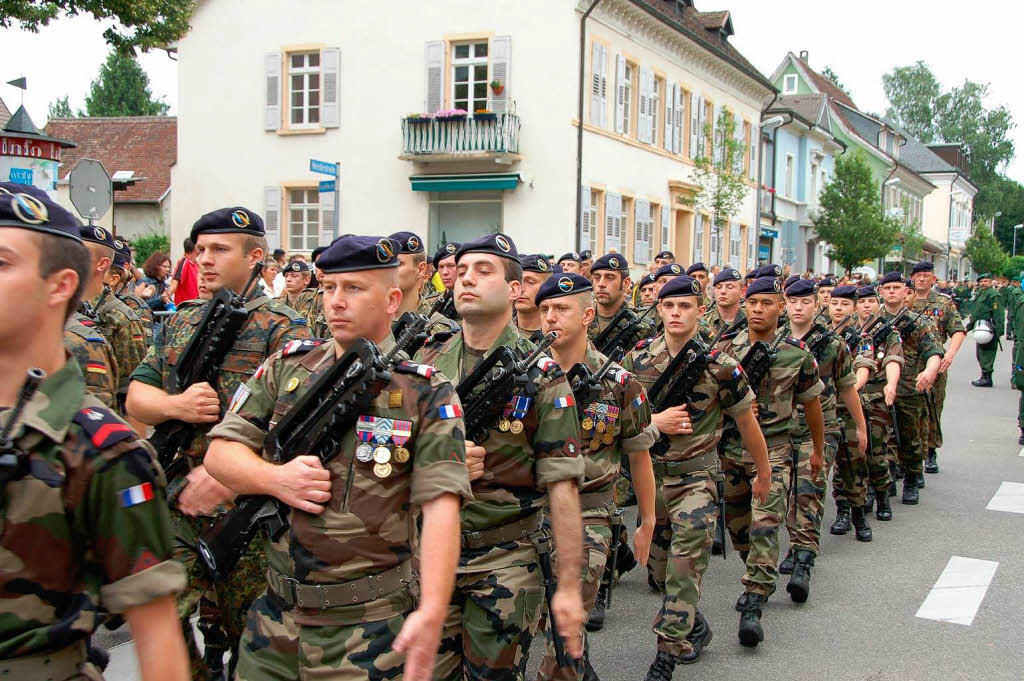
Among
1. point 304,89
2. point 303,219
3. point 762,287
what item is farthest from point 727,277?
point 304,89

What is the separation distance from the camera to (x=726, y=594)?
22.8 feet

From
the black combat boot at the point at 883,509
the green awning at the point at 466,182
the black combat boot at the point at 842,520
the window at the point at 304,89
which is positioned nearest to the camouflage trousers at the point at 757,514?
the black combat boot at the point at 842,520

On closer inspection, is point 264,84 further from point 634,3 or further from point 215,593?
point 215,593

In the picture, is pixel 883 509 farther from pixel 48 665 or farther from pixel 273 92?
pixel 273 92

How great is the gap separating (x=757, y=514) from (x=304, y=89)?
72.4ft

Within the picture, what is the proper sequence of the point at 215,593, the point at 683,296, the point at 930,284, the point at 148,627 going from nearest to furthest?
the point at 148,627 → the point at 215,593 → the point at 683,296 → the point at 930,284

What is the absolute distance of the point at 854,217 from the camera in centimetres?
4362

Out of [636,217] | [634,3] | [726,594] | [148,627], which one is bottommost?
[726,594]

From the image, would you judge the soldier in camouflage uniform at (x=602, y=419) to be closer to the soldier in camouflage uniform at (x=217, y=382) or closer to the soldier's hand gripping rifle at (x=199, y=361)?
the soldier in camouflage uniform at (x=217, y=382)

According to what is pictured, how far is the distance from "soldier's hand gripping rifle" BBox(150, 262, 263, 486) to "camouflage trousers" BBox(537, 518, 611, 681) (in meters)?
1.70

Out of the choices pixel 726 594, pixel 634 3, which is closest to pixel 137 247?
pixel 634 3

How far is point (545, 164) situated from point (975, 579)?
17955mm

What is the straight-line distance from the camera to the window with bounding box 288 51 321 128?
25750 mm

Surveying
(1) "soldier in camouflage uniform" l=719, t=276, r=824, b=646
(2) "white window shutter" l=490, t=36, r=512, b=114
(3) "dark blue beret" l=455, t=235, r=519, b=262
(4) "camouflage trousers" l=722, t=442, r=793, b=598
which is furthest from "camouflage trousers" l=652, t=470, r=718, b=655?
(2) "white window shutter" l=490, t=36, r=512, b=114
